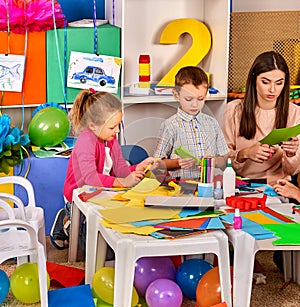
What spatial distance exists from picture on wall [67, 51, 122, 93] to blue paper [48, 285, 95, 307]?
109cm

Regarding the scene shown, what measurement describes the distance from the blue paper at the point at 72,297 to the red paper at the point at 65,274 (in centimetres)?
14

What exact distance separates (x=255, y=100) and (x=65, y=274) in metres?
1.03

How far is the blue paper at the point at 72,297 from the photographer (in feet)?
6.47

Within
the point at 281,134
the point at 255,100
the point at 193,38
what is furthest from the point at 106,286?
the point at 193,38

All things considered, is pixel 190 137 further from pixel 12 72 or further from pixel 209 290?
Result: pixel 12 72

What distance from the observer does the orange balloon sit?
1880 mm

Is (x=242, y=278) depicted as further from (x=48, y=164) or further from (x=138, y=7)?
(x=138, y=7)

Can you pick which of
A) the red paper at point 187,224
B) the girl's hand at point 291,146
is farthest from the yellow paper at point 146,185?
the girl's hand at point 291,146

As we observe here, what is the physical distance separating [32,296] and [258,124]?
3.83 ft

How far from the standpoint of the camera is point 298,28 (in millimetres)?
3238

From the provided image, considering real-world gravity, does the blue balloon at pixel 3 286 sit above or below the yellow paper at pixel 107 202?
below

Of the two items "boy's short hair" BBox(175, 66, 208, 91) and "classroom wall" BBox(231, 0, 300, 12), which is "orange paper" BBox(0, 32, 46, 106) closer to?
"boy's short hair" BBox(175, 66, 208, 91)

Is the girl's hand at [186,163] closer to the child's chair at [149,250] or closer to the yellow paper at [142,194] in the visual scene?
the yellow paper at [142,194]

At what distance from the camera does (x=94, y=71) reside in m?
2.91
